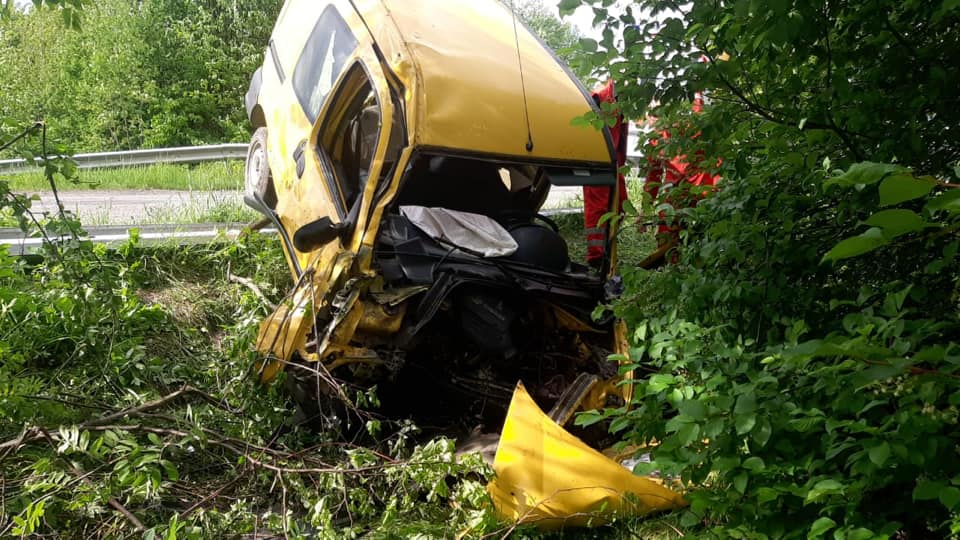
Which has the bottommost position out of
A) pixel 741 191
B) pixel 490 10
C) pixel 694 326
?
pixel 694 326

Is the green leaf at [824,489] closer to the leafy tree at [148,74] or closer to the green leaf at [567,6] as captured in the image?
the green leaf at [567,6]

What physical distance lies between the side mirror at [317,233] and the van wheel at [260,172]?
1.36 m

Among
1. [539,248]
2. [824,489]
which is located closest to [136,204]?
[539,248]

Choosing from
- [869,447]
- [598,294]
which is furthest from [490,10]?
[869,447]

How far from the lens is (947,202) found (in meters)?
1.11

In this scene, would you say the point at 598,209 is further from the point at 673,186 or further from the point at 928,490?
the point at 928,490

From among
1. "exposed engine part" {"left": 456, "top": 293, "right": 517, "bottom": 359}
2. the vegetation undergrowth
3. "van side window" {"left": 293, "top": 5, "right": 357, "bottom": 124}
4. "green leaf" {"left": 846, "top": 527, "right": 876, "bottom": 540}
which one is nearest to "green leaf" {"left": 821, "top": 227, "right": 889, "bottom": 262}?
"green leaf" {"left": 846, "top": 527, "right": 876, "bottom": 540}

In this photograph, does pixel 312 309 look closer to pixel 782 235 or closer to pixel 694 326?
pixel 694 326

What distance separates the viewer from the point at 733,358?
7.02 feet

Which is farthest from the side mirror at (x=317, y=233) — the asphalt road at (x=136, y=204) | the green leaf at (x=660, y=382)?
Result: the asphalt road at (x=136, y=204)

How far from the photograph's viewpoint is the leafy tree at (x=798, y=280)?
1720 millimetres

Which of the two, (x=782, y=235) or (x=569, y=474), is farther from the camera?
(x=569, y=474)

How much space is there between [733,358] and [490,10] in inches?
136

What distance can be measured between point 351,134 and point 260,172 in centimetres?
94
